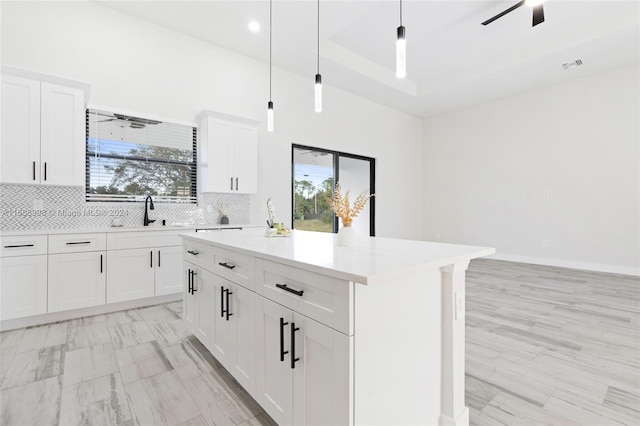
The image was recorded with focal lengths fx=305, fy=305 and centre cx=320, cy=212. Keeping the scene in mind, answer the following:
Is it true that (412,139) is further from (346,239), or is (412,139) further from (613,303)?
(346,239)

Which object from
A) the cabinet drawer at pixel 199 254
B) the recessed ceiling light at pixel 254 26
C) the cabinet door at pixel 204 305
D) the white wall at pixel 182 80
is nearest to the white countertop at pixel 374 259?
the cabinet drawer at pixel 199 254

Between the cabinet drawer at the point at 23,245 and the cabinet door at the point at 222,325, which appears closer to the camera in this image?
the cabinet door at the point at 222,325

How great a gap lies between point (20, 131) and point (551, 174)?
298 inches

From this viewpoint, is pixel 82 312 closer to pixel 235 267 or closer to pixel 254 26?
pixel 235 267

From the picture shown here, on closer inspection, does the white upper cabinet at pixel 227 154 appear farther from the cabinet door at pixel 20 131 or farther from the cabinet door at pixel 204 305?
the cabinet door at pixel 204 305

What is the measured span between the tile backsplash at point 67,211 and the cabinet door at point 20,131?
290mm

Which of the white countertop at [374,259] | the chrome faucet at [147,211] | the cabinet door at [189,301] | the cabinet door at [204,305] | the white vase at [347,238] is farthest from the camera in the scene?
the chrome faucet at [147,211]

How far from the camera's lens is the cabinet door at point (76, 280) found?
2814 mm

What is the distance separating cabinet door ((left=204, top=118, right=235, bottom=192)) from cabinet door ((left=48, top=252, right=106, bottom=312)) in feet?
4.83

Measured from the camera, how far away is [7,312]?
8.59 ft

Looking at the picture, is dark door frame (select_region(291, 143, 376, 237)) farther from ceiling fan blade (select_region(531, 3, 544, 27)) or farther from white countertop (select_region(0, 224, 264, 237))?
ceiling fan blade (select_region(531, 3, 544, 27))

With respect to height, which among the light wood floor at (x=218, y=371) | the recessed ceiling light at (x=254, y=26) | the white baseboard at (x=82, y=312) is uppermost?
the recessed ceiling light at (x=254, y=26)

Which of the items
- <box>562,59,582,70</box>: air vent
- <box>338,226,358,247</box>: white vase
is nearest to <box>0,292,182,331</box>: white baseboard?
<box>338,226,358,247</box>: white vase

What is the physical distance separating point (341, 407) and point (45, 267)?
3.10 m
